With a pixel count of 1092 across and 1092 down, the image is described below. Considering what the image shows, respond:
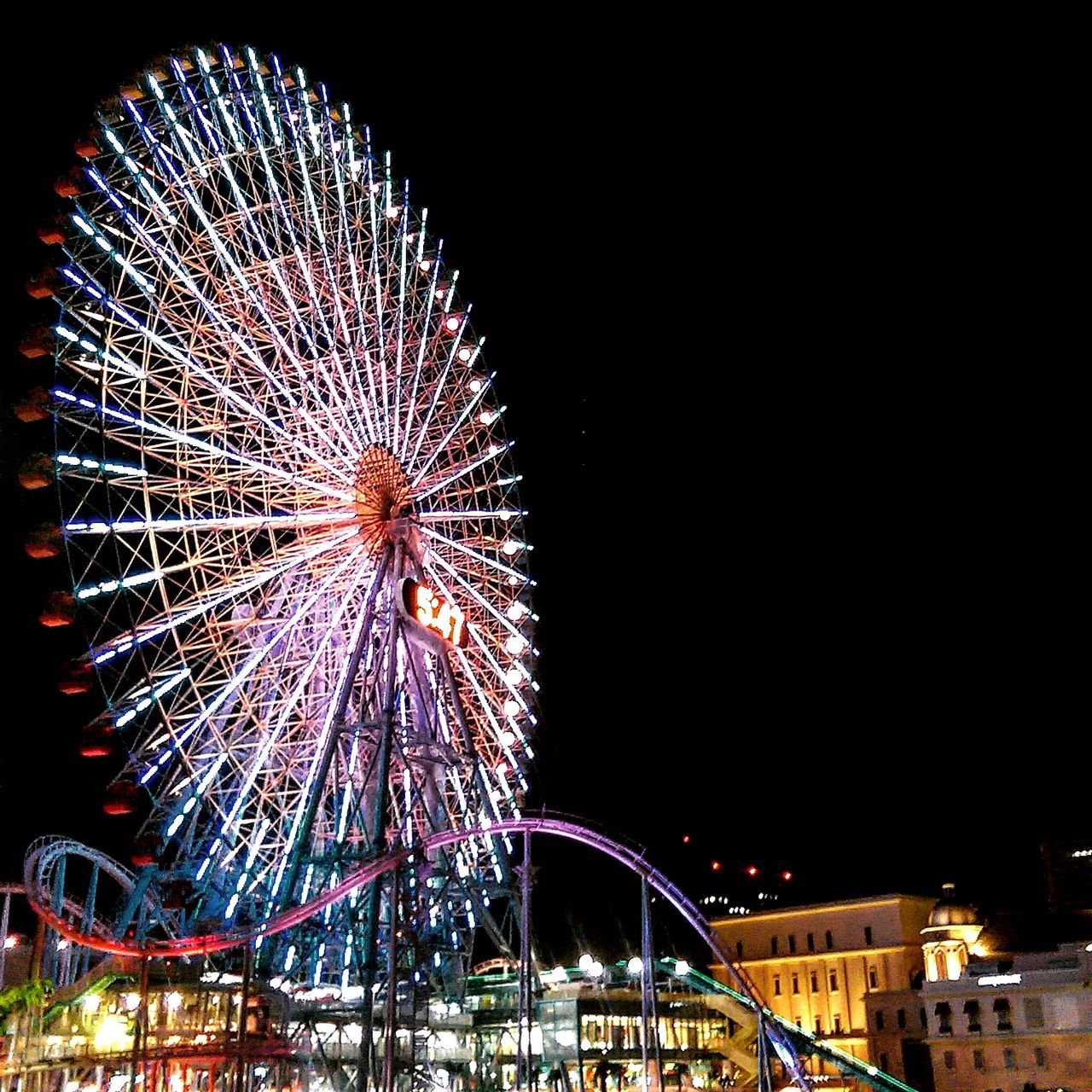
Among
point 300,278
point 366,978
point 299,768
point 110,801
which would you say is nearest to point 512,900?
point 299,768

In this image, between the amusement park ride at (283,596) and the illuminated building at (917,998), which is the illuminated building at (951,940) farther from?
the amusement park ride at (283,596)

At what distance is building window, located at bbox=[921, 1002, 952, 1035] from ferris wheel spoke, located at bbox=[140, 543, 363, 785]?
47943 mm

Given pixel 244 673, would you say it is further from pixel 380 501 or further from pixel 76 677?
pixel 380 501

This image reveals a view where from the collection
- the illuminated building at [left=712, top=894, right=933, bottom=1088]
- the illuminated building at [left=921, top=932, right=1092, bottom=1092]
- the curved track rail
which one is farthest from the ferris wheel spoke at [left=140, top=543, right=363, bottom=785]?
the illuminated building at [left=712, top=894, right=933, bottom=1088]

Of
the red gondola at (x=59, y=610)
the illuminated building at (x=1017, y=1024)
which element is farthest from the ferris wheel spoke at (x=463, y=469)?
the illuminated building at (x=1017, y=1024)

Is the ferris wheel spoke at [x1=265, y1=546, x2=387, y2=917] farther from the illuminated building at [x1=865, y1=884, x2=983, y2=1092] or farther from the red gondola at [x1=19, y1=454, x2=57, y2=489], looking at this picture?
the illuminated building at [x1=865, y1=884, x2=983, y2=1092]

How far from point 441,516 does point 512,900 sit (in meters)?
15.2

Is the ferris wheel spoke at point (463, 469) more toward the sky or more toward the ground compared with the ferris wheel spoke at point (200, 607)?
more toward the sky

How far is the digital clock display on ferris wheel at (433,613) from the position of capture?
4500 cm

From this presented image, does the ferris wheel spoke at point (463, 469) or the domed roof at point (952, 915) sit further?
the domed roof at point (952, 915)

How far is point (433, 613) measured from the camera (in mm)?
46062

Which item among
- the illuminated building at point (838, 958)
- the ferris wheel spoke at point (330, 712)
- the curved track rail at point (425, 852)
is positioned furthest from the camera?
the illuminated building at point (838, 958)

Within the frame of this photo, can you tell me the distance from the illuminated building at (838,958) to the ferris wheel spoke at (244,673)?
5626 centimetres

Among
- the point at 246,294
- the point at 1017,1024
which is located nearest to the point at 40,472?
the point at 246,294
